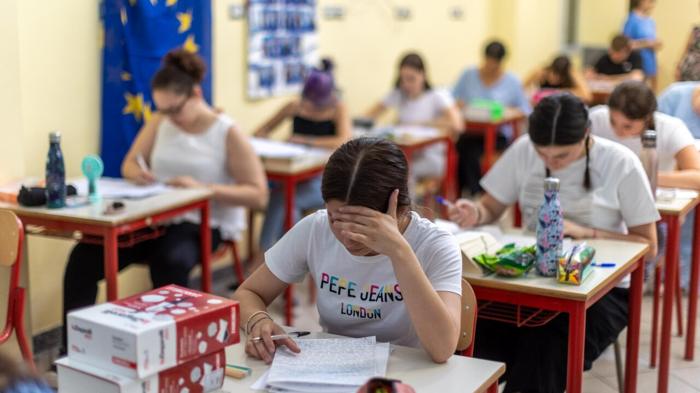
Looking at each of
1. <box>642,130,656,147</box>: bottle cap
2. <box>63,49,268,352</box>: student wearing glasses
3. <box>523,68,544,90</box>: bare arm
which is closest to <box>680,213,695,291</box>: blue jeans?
<box>642,130,656,147</box>: bottle cap

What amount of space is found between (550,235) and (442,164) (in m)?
3.36

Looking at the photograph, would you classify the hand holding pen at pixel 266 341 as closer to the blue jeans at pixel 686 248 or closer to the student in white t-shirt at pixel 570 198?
the student in white t-shirt at pixel 570 198

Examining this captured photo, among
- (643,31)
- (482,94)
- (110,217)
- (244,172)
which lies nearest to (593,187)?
(244,172)

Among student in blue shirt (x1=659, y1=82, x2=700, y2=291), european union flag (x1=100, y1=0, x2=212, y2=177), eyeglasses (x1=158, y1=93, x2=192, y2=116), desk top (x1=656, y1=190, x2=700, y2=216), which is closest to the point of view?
desk top (x1=656, y1=190, x2=700, y2=216)

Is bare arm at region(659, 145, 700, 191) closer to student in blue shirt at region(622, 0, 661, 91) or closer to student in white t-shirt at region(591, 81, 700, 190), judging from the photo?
student in white t-shirt at region(591, 81, 700, 190)

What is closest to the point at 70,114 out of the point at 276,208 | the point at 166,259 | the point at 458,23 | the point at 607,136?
the point at 166,259

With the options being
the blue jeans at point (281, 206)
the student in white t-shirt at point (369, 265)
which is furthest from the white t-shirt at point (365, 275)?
the blue jeans at point (281, 206)

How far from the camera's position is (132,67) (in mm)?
4227

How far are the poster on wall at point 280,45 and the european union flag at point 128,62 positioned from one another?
861mm

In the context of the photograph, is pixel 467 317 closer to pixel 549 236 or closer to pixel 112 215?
pixel 549 236

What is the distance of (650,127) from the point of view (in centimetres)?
360

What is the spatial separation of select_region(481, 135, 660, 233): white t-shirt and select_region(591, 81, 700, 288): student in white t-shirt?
0.42 metres

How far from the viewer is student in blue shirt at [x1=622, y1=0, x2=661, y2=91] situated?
7840 mm

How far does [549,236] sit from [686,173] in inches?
50.9
